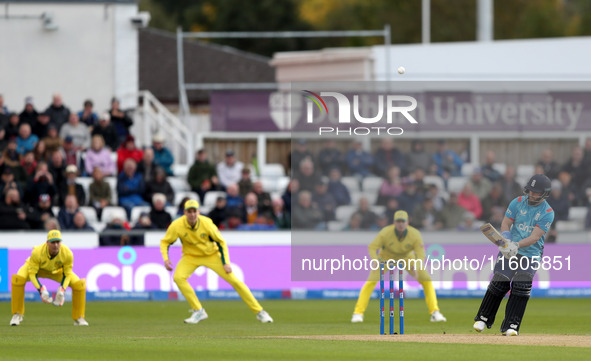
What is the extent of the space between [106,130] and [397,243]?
36.8ft

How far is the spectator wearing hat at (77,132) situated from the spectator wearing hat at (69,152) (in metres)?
0.24

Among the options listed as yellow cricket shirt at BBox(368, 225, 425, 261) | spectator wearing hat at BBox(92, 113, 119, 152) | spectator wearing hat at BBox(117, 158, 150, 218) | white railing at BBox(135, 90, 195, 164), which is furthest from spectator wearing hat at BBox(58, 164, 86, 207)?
yellow cricket shirt at BBox(368, 225, 425, 261)

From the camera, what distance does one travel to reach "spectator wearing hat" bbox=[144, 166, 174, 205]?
85.2ft

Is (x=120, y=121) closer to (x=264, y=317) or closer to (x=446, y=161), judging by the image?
(x=446, y=161)

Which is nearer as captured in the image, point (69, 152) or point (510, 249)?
point (510, 249)

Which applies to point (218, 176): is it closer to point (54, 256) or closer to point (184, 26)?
point (54, 256)

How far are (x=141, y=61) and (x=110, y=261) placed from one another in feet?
93.8

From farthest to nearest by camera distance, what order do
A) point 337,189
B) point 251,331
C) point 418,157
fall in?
1. point 418,157
2. point 337,189
3. point 251,331

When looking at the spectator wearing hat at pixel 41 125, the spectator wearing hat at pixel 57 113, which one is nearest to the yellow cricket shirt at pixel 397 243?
the spectator wearing hat at pixel 41 125

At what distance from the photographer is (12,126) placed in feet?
86.1

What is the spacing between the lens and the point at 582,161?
22.8m

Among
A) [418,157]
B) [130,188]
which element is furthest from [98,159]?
[418,157]

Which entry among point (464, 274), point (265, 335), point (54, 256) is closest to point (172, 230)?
point (54, 256)

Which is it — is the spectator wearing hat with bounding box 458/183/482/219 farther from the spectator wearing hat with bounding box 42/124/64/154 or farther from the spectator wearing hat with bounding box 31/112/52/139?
the spectator wearing hat with bounding box 31/112/52/139
